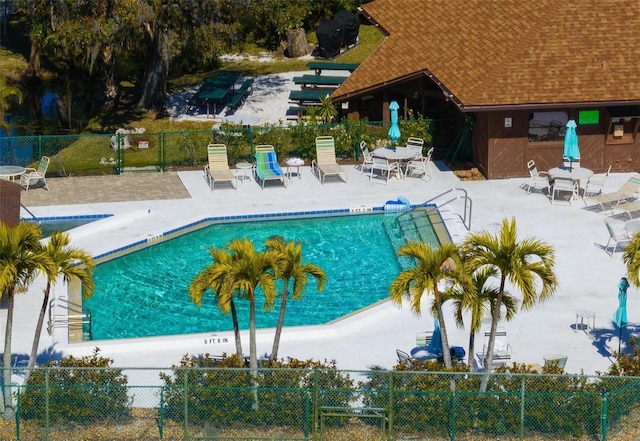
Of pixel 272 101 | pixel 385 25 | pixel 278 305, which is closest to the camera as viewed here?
pixel 278 305

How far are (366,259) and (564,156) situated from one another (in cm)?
672

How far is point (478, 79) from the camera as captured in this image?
37.5 meters

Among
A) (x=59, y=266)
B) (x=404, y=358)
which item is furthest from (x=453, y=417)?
(x=59, y=266)

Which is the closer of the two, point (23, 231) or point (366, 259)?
point (23, 231)

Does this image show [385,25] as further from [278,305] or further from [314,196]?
→ [278,305]

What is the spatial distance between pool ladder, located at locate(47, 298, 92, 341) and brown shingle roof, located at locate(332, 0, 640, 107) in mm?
12587

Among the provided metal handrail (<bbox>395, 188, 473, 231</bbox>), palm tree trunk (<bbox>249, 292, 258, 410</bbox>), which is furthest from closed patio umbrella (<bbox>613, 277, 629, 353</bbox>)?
metal handrail (<bbox>395, 188, 473, 231</bbox>)

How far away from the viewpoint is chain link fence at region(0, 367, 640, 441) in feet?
77.0

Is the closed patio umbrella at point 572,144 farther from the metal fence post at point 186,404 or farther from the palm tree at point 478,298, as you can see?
the metal fence post at point 186,404

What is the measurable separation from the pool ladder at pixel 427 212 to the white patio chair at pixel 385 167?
6.41 ft

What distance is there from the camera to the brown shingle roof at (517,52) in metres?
37.1

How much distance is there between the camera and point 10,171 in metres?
36.2

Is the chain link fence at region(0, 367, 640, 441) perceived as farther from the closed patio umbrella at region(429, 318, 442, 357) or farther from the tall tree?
→ the tall tree

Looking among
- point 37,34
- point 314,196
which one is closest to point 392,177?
point 314,196
